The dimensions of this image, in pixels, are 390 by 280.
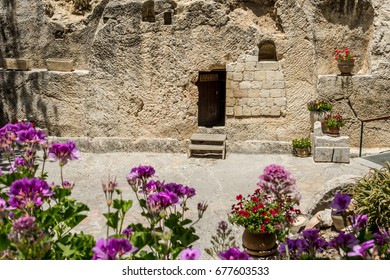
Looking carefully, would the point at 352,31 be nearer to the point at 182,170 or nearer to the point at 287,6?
the point at 287,6

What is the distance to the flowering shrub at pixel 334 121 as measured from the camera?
10914 millimetres

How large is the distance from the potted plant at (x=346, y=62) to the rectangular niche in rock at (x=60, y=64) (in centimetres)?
697

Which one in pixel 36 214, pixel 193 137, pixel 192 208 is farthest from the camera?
pixel 193 137

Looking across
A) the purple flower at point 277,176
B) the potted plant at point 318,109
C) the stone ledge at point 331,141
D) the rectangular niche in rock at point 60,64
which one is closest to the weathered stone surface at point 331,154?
the stone ledge at point 331,141

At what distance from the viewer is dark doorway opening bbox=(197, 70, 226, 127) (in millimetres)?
12664

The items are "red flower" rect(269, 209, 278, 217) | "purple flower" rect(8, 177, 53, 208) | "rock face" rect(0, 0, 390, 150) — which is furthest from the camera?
"rock face" rect(0, 0, 390, 150)

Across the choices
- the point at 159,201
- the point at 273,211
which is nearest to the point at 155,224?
the point at 159,201

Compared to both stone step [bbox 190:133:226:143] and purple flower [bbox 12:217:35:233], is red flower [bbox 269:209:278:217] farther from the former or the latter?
stone step [bbox 190:133:226:143]

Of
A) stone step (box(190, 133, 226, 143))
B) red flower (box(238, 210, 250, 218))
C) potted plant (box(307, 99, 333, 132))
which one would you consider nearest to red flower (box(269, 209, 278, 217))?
red flower (box(238, 210, 250, 218))

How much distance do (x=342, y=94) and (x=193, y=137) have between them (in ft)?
12.8

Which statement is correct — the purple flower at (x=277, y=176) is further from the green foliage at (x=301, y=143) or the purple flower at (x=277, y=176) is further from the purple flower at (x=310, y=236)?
the green foliage at (x=301, y=143)

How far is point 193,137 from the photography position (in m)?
11.6

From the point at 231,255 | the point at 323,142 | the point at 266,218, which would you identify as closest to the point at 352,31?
the point at 323,142

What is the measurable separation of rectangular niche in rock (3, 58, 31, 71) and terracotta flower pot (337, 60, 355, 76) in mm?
8306
